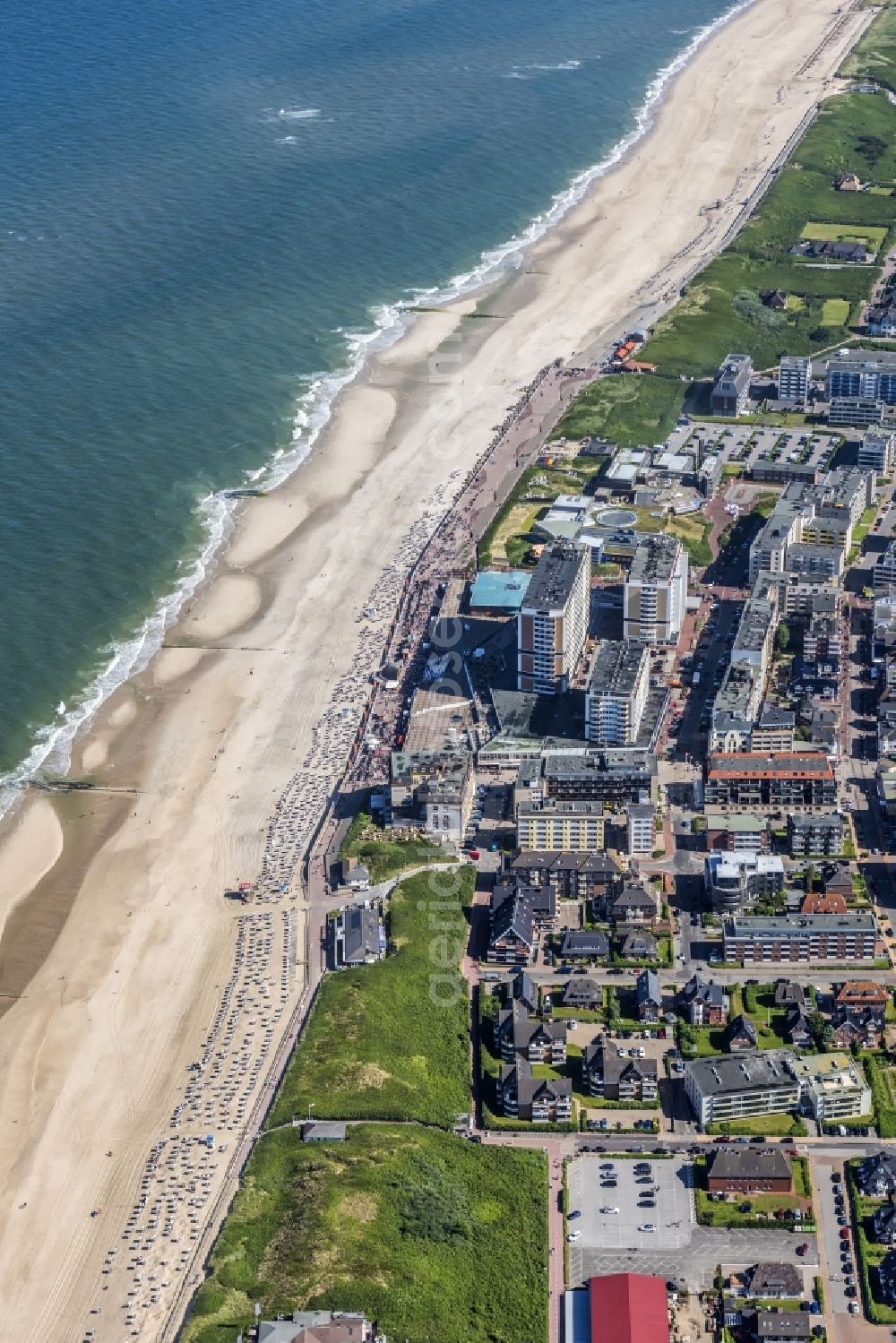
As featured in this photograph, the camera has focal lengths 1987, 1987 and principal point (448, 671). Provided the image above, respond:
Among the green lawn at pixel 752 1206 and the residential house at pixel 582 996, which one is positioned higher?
the residential house at pixel 582 996

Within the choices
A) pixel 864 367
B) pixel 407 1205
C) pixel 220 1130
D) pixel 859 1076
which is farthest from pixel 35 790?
pixel 864 367

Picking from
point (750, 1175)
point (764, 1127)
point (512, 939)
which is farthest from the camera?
point (512, 939)

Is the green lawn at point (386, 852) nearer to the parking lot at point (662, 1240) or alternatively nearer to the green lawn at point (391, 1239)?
the green lawn at point (391, 1239)

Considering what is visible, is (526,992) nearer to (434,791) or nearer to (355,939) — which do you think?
(355,939)

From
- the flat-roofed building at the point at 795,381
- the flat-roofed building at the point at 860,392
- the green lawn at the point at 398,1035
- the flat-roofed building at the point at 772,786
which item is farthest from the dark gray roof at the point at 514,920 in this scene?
the flat-roofed building at the point at 795,381

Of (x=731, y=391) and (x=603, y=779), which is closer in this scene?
(x=603, y=779)

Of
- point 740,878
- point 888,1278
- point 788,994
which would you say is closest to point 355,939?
point 740,878

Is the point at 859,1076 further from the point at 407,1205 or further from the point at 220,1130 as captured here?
the point at 220,1130
